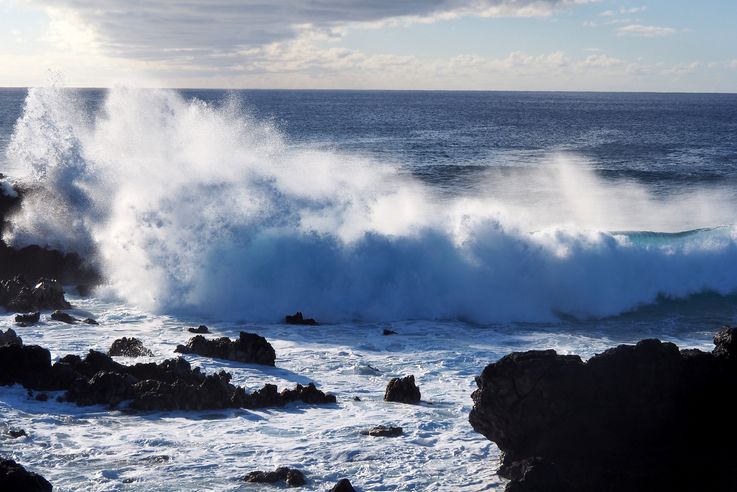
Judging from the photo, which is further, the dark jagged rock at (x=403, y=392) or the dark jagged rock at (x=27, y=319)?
the dark jagged rock at (x=27, y=319)

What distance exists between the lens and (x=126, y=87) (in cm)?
3603

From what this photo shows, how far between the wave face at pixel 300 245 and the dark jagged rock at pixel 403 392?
24.6ft

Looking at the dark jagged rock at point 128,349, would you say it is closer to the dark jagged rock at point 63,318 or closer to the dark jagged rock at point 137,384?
the dark jagged rock at point 137,384

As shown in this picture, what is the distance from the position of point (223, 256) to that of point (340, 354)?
7.01 m

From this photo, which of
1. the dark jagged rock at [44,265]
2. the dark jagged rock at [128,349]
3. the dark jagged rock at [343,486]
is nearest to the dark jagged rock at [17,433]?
the dark jagged rock at [128,349]

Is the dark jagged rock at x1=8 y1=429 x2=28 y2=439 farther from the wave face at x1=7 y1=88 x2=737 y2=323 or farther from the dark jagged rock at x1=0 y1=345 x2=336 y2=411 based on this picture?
the wave face at x1=7 y1=88 x2=737 y2=323

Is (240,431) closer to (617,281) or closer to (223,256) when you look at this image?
(223,256)

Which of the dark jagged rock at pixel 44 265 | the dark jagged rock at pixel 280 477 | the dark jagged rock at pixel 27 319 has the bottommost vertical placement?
the dark jagged rock at pixel 280 477

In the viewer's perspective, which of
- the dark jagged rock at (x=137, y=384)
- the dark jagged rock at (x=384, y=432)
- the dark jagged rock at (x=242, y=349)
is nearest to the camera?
the dark jagged rock at (x=384, y=432)

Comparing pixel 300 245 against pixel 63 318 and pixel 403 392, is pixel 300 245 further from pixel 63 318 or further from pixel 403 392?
pixel 403 392

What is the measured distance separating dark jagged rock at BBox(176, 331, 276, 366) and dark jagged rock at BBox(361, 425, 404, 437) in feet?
14.3

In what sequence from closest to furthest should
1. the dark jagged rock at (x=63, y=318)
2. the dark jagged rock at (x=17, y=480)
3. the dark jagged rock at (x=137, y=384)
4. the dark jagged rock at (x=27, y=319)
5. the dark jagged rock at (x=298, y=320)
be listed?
the dark jagged rock at (x=17, y=480), the dark jagged rock at (x=137, y=384), the dark jagged rock at (x=27, y=319), the dark jagged rock at (x=63, y=318), the dark jagged rock at (x=298, y=320)

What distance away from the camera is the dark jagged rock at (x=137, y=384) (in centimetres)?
1380

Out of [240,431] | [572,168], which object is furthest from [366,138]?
[240,431]
